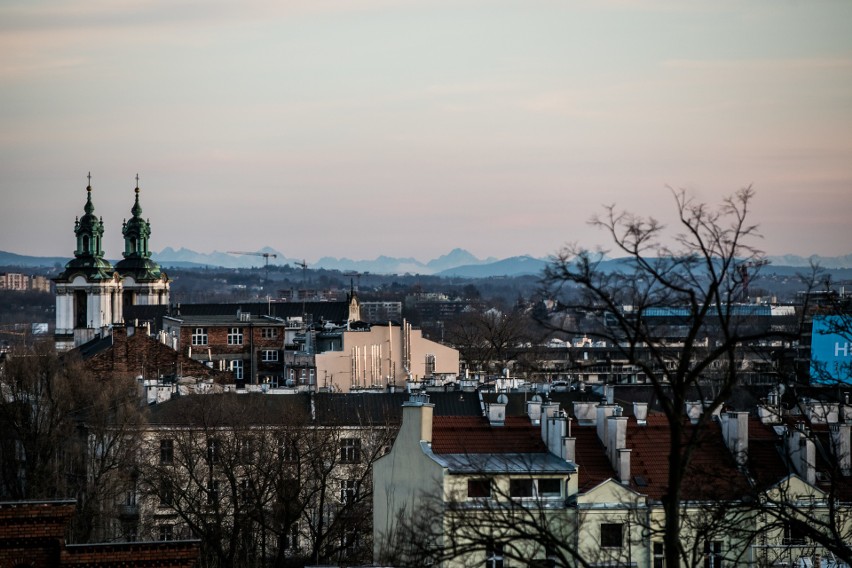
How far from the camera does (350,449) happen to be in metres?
65.8

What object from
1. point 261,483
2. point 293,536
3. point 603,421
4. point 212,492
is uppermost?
point 603,421

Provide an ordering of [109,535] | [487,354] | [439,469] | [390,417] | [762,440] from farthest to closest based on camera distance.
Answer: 1. [487,354]
2. [390,417]
3. [109,535]
4. [762,440]
5. [439,469]

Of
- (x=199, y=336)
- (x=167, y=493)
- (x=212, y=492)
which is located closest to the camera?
(x=212, y=492)

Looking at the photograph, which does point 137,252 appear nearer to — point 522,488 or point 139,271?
point 139,271

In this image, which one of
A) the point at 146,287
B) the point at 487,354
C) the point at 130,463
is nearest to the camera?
the point at 130,463

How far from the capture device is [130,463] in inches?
2509

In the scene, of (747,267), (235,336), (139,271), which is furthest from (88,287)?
(747,267)

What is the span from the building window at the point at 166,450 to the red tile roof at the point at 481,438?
20.6m

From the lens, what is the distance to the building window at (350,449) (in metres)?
64.8

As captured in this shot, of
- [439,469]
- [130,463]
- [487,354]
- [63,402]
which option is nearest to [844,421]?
[439,469]

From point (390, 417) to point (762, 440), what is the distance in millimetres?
25094

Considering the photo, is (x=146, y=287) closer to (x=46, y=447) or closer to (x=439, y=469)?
(x=46, y=447)

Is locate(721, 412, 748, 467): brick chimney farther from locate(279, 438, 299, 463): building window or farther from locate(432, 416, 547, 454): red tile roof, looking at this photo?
locate(279, 438, 299, 463): building window

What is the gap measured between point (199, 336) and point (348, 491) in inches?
2515
